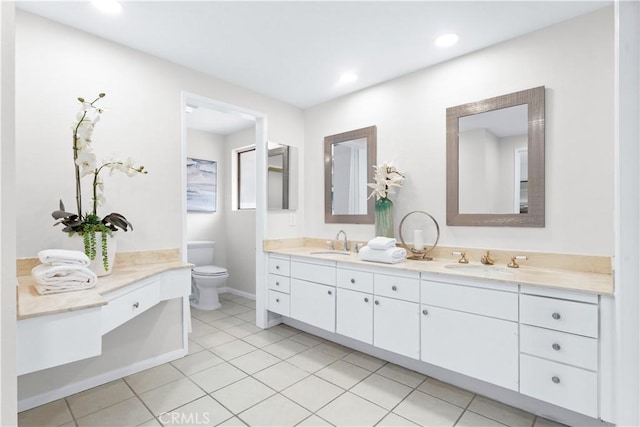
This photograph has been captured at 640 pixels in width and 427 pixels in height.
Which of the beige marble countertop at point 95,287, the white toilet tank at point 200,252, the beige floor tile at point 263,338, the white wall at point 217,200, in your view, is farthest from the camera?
the white wall at point 217,200

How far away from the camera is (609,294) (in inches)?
57.3

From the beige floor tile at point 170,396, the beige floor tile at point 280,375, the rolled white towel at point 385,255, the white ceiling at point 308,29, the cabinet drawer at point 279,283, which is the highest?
the white ceiling at point 308,29

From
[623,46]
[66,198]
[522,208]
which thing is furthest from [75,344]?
[522,208]

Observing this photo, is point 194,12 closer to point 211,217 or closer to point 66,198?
point 66,198

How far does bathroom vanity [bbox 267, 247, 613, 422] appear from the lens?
5.02 ft

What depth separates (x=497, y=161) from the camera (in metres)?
2.29

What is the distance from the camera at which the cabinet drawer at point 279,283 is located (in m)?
3.05

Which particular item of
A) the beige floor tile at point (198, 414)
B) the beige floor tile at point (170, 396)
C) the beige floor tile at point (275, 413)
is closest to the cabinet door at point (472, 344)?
the beige floor tile at point (275, 413)

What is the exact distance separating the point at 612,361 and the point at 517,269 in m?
0.70

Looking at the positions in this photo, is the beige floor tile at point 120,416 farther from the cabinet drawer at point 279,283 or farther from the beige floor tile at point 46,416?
the cabinet drawer at point 279,283

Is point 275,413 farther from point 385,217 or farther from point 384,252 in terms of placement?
point 385,217

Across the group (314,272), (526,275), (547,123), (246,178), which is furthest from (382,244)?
(246,178)

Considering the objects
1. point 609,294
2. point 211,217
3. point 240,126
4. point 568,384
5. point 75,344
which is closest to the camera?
point 75,344

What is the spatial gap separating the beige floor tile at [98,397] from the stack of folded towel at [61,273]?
872 mm
